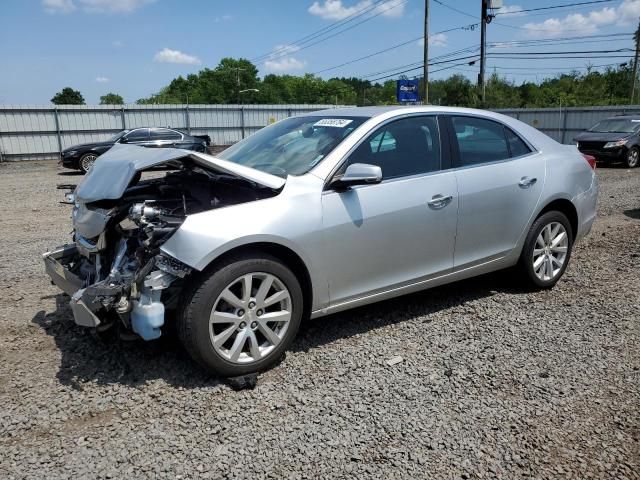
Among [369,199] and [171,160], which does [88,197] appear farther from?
[369,199]

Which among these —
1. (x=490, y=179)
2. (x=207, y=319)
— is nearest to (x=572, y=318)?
(x=490, y=179)

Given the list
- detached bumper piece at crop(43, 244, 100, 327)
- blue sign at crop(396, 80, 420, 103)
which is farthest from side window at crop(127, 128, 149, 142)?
detached bumper piece at crop(43, 244, 100, 327)

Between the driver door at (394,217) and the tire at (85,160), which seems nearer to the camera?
the driver door at (394,217)

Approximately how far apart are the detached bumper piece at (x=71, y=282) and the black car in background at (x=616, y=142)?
17.2 meters

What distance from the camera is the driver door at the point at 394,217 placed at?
361 cm

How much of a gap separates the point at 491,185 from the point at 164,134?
603 inches

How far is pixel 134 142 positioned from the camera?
17250 millimetres

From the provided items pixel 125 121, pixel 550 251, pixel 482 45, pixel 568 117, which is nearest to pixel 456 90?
pixel 482 45

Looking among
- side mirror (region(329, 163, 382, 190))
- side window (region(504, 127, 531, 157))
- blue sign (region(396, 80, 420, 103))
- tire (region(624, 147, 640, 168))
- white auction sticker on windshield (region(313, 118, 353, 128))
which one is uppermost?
blue sign (region(396, 80, 420, 103))

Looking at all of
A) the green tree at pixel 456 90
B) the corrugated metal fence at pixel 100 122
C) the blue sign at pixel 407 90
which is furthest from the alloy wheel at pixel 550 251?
the green tree at pixel 456 90

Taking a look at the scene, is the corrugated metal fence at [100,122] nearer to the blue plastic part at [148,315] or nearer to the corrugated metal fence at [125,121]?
the corrugated metal fence at [125,121]

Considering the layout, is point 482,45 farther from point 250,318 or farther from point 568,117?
point 250,318

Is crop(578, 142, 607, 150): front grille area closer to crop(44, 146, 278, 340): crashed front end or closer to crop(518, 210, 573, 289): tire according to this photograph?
→ crop(518, 210, 573, 289): tire

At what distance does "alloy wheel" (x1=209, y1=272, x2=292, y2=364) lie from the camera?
3.21 meters
